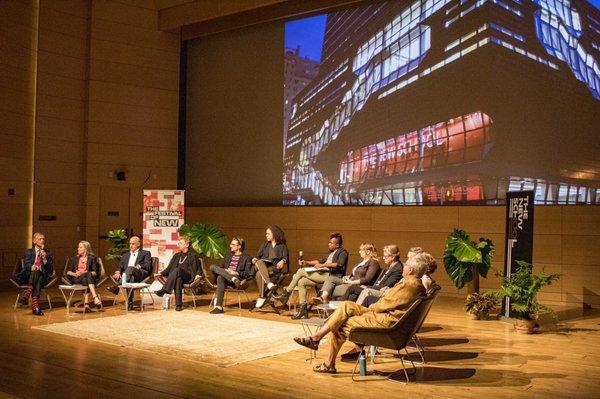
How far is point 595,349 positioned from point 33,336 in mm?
5859

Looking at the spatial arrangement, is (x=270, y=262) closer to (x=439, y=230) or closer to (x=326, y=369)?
(x=439, y=230)

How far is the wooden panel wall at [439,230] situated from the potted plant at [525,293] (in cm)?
243

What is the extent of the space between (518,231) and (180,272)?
4490 mm

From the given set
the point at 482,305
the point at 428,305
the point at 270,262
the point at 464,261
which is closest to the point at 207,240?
the point at 270,262

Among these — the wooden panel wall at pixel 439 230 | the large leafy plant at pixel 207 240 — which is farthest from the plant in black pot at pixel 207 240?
the wooden panel wall at pixel 439 230

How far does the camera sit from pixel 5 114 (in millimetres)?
11422

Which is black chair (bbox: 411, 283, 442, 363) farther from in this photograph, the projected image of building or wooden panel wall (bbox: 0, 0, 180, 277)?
wooden panel wall (bbox: 0, 0, 180, 277)

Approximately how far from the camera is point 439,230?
1055cm

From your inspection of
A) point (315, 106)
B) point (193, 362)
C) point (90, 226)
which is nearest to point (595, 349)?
point (193, 362)

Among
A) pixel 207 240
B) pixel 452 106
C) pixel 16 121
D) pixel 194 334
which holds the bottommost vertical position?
pixel 194 334

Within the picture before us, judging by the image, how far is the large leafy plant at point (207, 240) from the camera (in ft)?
31.3

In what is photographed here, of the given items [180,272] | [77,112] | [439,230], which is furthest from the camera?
[77,112]

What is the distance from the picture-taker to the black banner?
7805mm

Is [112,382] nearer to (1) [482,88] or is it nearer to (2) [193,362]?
(2) [193,362]
